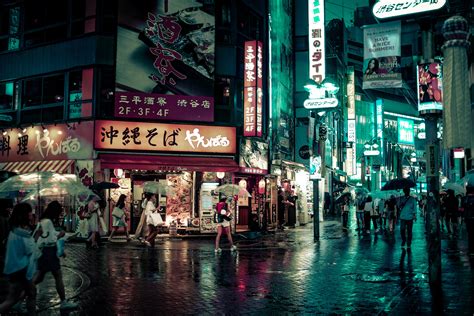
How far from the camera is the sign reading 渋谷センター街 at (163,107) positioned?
22781 millimetres

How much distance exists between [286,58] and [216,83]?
9.17 m

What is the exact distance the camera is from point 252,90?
24.3 meters

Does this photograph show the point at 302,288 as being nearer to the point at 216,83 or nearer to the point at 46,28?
the point at 216,83

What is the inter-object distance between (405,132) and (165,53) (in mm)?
77408

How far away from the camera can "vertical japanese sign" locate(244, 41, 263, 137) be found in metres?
24.1

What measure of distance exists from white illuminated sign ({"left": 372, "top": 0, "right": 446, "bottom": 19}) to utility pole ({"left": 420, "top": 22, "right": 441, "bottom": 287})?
1.29ft

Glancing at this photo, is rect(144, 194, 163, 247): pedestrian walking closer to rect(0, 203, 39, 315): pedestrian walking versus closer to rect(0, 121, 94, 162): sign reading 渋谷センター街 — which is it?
rect(0, 121, 94, 162): sign reading 渋谷センター街

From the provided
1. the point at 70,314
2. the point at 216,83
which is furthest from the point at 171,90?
the point at 70,314

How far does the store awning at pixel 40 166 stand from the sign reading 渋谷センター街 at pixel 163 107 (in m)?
3.08

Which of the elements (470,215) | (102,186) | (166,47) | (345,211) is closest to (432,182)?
(470,215)

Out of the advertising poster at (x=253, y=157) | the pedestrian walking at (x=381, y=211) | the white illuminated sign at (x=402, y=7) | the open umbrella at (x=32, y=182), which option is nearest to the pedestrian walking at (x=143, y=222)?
the advertising poster at (x=253, y=157)

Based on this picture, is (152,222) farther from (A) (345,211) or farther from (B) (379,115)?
(B) (379,115)

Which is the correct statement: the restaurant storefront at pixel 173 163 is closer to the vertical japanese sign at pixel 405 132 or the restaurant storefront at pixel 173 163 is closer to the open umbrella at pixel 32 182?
the open umbrella at pixel 32 182

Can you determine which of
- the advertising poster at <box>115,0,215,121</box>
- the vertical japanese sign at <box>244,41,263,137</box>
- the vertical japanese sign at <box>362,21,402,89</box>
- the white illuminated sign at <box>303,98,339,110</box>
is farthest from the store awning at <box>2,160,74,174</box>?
the vertical japanese sign at <box>362,21,402,89</box>
